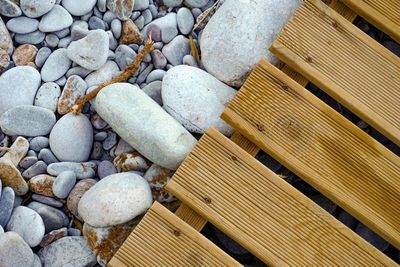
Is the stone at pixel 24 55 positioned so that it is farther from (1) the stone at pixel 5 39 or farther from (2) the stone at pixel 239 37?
(2) the stone at pixel 239 37

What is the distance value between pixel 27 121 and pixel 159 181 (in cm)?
58

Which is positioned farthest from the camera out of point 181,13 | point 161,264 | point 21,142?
point 181,13

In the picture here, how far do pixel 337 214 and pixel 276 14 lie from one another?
33.6 inches

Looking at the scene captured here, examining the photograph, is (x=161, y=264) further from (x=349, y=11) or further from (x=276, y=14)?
(x=349, y=11)

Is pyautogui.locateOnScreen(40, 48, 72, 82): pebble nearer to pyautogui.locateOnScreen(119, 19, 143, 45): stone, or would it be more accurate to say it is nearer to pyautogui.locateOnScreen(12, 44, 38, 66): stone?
pyautogui.locateOnScreen(12, 44, 38, 66): stone

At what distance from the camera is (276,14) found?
275cm

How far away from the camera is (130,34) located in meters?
2.80

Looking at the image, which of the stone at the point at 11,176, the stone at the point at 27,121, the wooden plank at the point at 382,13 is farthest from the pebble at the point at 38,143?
the wooden plank at the point at 382,13

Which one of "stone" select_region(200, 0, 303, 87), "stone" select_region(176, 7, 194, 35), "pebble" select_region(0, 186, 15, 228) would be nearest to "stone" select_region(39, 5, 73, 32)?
"stone" select_region(176, 7, 194, 35)

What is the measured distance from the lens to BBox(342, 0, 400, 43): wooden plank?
2.71 m

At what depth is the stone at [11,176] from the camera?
Answer: 8.29ft

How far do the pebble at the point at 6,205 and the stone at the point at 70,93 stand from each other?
1.30 feet

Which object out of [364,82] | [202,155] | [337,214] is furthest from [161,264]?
[364,82]

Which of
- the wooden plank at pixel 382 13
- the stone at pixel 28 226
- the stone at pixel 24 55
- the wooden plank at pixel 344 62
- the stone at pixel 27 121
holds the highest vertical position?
the wooden plank at pixel 382 13
